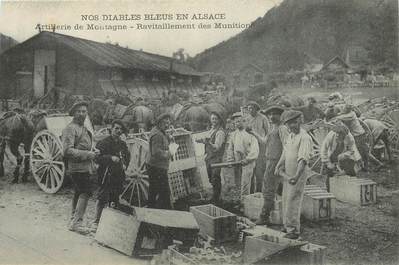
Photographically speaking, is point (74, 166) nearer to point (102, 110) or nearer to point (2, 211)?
point (102, 110)

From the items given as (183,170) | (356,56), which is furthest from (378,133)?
(183,170)

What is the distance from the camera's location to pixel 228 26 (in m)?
4.59

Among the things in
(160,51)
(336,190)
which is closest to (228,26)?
(160,51)

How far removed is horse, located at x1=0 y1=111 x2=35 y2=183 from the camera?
5418mm

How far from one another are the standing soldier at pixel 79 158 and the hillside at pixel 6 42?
1.10 meters

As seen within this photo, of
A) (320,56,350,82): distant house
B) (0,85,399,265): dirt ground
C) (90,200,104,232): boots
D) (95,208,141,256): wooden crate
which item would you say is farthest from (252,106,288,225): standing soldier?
(90,200,104,232): boots

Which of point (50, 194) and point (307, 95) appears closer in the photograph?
point (307, 95)

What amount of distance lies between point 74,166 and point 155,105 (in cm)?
113

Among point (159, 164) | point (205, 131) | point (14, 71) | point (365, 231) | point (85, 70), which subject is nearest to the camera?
point (365, 231)

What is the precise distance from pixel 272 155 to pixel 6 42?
132 inches

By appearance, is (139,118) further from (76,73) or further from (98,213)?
(98,213)

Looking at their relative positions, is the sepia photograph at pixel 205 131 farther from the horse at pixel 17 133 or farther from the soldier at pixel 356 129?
the horse at pixel 17 133

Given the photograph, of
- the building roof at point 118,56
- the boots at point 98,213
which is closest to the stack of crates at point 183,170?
the building roof at point 118,56

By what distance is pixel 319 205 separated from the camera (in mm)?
4168
